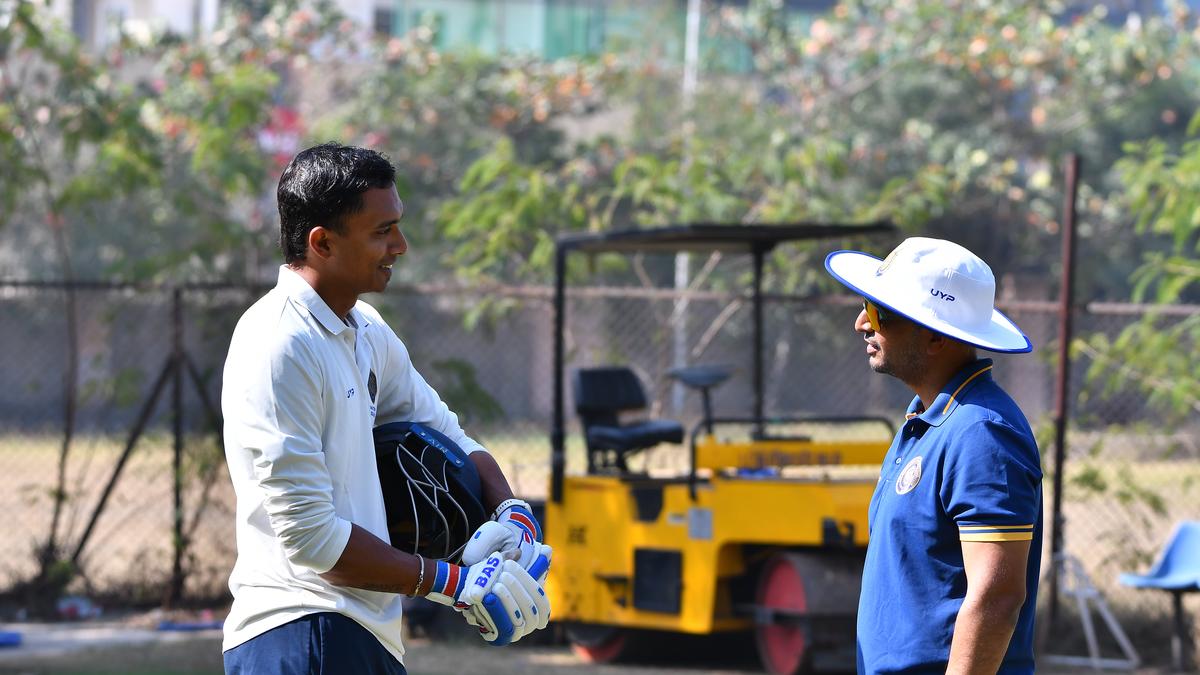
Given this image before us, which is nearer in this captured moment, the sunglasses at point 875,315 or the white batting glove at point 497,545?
the white batting glove at point 497,545

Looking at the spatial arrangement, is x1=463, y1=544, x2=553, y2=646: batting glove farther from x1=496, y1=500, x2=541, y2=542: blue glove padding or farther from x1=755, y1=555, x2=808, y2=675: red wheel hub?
x1=755, y1=555, x2=808, y2=675: red wheel hub

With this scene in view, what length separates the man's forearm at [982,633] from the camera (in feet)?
9.85

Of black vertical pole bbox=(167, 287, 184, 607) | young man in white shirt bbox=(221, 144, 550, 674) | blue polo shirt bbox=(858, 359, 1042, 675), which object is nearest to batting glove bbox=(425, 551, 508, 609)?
young man in white shirt bbox=(221, 144, 550, 674)

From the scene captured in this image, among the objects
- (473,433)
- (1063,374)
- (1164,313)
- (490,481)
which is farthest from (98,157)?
(490,481)

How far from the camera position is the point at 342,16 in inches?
851

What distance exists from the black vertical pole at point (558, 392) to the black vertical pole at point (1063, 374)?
2.82 m

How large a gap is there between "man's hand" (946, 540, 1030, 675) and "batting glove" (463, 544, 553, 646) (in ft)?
2.64

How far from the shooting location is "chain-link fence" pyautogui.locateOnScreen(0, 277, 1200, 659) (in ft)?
32.3

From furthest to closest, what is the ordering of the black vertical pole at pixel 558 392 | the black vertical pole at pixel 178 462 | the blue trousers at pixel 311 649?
1. the black vertical pole at pixel 178 462
2. the black vertical pole at pixel 558 392
3. the blue trousers at pixel 311 649

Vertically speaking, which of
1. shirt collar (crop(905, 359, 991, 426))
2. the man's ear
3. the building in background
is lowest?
shirt collar (crop(905, 359, 991, 426))

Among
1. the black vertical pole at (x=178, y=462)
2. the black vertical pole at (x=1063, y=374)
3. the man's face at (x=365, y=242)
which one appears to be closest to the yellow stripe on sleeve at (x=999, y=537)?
the man's face at (x=365, y=242)

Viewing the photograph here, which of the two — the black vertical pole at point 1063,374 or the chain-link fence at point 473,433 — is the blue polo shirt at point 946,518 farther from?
the chain-link fence at point 473,433

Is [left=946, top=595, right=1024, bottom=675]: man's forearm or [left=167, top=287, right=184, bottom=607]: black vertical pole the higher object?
[left=946, top=595, right=1024, bottom=675]: man's forearm

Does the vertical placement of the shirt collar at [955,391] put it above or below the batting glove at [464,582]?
above
